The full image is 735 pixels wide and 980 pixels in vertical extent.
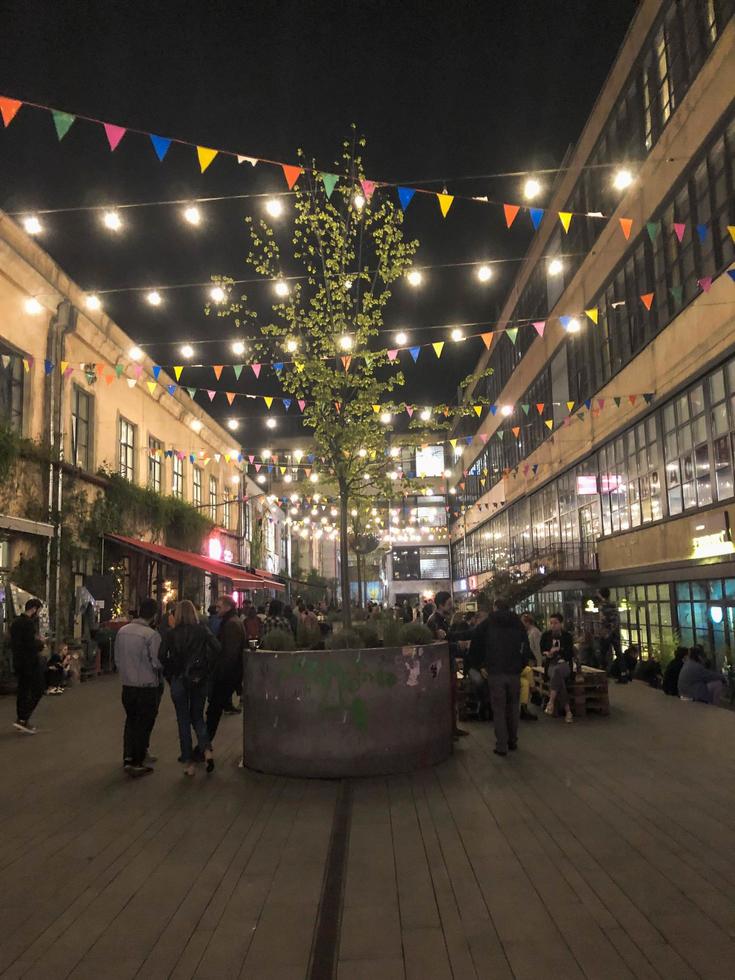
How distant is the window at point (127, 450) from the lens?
70.2 ft

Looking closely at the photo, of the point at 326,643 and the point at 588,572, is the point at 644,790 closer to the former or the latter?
the point at 326,643

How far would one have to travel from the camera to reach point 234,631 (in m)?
8.97

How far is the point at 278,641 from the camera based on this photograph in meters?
7.96

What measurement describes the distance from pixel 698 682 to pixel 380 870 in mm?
9310

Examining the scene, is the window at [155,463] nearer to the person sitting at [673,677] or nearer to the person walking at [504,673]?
the person sitting at [673,677]

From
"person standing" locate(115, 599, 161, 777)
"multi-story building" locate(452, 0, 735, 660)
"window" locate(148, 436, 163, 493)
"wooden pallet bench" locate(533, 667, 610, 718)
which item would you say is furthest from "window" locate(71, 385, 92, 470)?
"wooden pallet bench" locate(533, 667, 610, 718)

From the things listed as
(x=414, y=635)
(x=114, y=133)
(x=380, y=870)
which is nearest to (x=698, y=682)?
(x=414, y=635)

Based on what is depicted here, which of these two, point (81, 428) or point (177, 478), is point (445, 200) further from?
point (177, 478)

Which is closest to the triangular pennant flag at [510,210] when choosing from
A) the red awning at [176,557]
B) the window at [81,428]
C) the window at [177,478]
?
the window at [81,428]

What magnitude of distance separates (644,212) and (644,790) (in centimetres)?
1595

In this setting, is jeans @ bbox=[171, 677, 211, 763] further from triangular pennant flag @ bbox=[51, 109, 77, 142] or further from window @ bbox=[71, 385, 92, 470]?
window @ bbox=[71, 385, 92, 470]

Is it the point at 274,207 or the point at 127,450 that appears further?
the point at 127,450

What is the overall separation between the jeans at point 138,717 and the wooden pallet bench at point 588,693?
5.99m

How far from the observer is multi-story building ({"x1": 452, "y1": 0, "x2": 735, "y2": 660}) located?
15.1 m
